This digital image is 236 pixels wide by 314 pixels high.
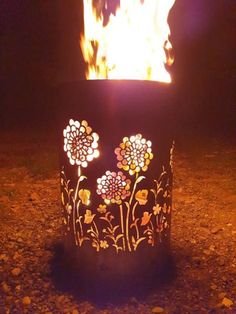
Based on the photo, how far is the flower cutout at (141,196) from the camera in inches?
101

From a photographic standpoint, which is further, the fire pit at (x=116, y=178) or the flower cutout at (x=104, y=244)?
the flower cutout at (x=104, y=244)

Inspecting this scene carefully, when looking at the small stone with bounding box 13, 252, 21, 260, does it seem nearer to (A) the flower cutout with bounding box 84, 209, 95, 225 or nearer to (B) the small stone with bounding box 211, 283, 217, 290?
(A) the flower cutout with bounding box 84, 209, 95, 225

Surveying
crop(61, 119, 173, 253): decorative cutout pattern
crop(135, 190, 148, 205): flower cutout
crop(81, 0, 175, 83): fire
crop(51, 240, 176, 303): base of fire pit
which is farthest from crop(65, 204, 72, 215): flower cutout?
crop(81, 0, 175, 83): fire

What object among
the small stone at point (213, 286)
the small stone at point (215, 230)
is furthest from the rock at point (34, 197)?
the small stone at point (213, 286)

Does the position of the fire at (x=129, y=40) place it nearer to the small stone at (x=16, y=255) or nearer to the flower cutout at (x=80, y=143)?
the flower cutout at (x=80, y=143)

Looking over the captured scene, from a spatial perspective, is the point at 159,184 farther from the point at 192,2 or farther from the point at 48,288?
the point at 192,2

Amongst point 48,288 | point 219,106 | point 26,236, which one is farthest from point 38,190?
point 219,106

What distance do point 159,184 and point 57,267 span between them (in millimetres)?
1098

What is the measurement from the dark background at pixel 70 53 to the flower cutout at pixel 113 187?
776cm

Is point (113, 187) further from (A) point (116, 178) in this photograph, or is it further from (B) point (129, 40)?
(B) point (129, 40)

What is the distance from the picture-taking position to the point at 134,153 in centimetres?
248

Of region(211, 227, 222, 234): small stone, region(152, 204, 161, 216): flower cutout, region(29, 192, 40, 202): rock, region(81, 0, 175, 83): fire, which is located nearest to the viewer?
region(152, 204, 161, 216): flower cutout

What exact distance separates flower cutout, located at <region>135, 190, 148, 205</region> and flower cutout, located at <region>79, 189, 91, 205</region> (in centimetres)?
31

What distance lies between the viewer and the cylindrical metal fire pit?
2.44m
